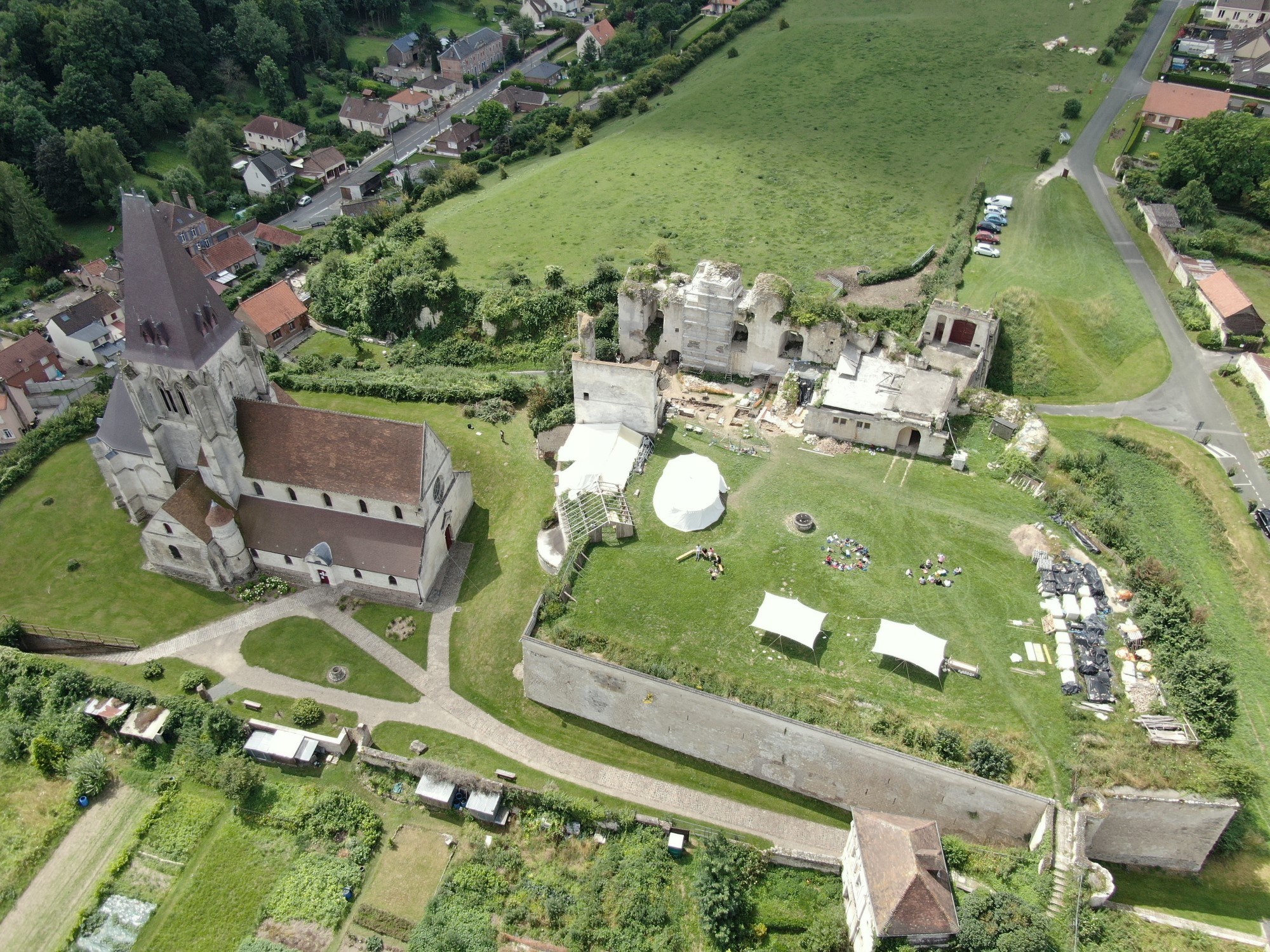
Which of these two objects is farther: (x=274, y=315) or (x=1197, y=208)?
(x=1197, y=208)

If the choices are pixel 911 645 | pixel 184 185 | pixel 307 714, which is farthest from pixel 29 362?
pixel 911 645

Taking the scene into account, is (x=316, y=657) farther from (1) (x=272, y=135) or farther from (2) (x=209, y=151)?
(1) (x=272, y=135)

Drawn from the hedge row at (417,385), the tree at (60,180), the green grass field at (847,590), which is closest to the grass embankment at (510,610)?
the hedge row at (417,385)

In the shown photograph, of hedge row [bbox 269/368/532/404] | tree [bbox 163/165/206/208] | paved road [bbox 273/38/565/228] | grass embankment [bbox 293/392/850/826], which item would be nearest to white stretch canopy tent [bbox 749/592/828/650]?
grass embankment [bbox 293/392/850/826]

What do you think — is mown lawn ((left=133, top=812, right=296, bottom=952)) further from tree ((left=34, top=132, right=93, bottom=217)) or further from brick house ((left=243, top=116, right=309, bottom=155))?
brick house ((left=243, top=116, right=309, bottom=155))

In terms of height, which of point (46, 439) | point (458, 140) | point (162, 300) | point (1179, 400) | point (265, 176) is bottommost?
point (265, 176)

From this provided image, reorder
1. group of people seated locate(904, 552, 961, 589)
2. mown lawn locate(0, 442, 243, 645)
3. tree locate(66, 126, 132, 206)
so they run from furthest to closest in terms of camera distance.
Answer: tree locate(66, 126, 132, 206), mown lawn locate(0, 442, 243, 645), group of people seated locate(904, 552, 961, 589)
